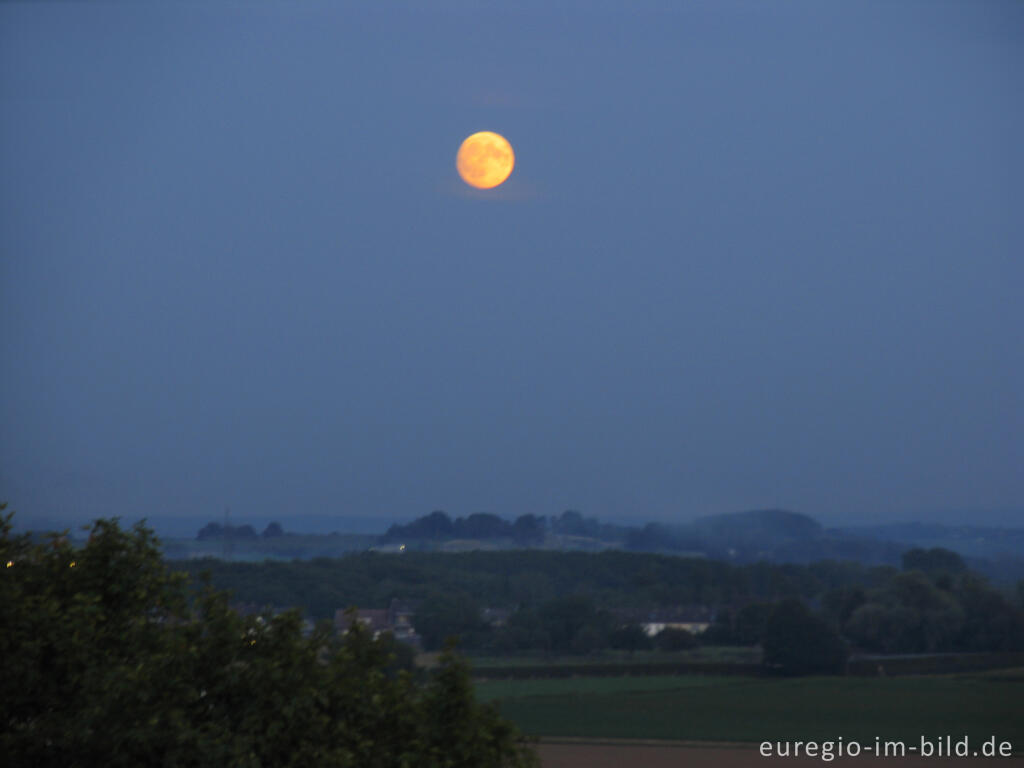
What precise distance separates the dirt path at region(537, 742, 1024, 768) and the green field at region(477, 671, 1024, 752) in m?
1.53

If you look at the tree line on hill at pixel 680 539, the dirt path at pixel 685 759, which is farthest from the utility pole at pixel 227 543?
the dirt path at pixel 685 759

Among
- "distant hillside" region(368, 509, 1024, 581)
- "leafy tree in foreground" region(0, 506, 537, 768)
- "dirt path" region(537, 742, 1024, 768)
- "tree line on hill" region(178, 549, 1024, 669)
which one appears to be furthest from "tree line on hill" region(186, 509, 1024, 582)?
"leafy tree in foreground" region(0, 506, 537, 768)

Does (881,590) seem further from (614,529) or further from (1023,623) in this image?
(614,529)

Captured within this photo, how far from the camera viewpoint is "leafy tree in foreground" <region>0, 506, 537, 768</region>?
237 inches

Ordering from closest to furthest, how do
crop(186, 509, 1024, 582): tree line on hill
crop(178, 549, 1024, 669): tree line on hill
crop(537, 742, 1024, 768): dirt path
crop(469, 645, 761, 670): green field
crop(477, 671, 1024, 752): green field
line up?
1. crop(537, 742, 1024, 768): dirt path
2. crop(477, 671, 1024, 752): green field
3. crop(469, 645, 761, 670): green field
4. crop(178, 549, 1024, 669): tree line on hill
5. crop(186, 509, 1024, 582): tree line on hill

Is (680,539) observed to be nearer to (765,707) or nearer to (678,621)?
(678,621)

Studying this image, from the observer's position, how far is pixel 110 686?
6.15m

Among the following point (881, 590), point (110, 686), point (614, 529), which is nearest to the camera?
point (110, 686)

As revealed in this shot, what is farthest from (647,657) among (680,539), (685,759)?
(680,539)

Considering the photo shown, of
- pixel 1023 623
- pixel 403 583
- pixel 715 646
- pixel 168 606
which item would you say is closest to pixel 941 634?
pixel 1023 623

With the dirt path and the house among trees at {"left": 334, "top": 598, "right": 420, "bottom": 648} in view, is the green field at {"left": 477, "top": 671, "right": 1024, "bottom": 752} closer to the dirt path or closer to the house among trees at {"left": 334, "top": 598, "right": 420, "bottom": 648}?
the dirt path

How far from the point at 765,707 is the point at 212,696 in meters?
36.0

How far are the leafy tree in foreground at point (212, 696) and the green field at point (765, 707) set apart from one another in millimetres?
28202

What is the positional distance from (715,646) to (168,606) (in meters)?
43.8
